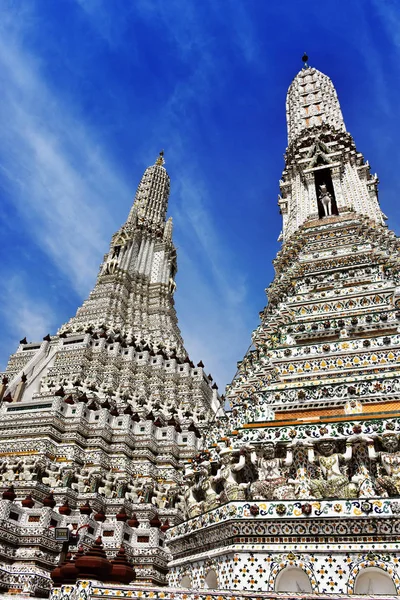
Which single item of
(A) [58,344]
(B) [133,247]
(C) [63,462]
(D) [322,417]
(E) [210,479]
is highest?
(B) [133,247]

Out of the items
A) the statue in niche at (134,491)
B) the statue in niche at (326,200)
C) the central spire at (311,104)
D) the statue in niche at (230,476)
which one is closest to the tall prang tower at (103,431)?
the statue in niche at (134,491)

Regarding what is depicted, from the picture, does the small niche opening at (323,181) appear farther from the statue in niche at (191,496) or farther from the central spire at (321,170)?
the statue in niche at (191,496)

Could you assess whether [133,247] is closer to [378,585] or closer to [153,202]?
[153,202]

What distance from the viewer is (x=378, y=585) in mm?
5949

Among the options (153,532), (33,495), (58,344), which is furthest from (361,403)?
(58,344)

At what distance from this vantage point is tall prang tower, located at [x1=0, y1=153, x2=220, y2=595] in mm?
12102

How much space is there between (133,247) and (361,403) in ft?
96.7

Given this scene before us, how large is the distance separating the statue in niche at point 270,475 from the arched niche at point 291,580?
3.11 feet

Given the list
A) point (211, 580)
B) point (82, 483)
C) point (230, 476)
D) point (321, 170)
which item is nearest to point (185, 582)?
point (211, 580)

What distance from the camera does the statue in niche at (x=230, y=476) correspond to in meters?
7.70

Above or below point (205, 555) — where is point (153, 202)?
above

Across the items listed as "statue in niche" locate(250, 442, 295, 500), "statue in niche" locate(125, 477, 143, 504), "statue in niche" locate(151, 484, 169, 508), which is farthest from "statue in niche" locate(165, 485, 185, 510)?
"statue in niche" locate(250, 442, 295, 500)

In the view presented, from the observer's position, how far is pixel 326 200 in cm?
2075

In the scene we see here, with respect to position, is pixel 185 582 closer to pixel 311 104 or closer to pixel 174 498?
pixel 174 498
